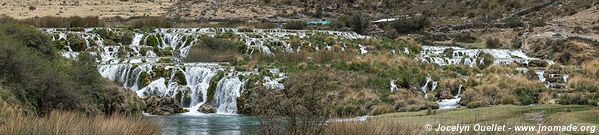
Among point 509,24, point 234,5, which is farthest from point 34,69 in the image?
point 234,5

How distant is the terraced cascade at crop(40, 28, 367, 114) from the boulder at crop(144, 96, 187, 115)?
973mm

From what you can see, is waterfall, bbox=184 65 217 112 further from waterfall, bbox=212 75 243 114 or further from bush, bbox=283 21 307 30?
bush, bbox=283 21 307 30

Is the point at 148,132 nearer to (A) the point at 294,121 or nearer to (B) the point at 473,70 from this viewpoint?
(A) the point at 294,121

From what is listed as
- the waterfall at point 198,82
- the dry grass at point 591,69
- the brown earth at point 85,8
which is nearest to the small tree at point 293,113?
the waterfall at point 198,82

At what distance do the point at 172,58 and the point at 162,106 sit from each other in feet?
38.3

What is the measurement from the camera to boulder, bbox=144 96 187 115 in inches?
1344

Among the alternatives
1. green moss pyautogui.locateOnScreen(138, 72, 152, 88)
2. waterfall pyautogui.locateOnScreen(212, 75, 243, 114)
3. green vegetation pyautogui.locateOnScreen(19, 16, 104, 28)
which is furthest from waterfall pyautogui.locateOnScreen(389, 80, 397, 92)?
green vegetation pyautogui.locateOnScreen(19, 16, 104, 28)

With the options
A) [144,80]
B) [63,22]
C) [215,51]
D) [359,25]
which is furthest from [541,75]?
[63,22]

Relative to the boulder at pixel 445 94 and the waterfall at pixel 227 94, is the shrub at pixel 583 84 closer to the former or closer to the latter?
the boulder at pixel 445 94

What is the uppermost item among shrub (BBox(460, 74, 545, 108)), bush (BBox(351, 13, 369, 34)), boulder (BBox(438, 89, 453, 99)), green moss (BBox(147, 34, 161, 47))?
shrub (BBox(460, 74, 545, 108))

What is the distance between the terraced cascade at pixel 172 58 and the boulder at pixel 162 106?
3.19ft

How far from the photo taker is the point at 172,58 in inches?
1816

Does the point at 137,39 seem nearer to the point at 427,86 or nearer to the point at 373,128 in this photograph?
the point at 427,86

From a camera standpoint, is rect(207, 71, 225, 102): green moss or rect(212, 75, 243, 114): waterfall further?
rect(207, 71, 225, 102): green moss
